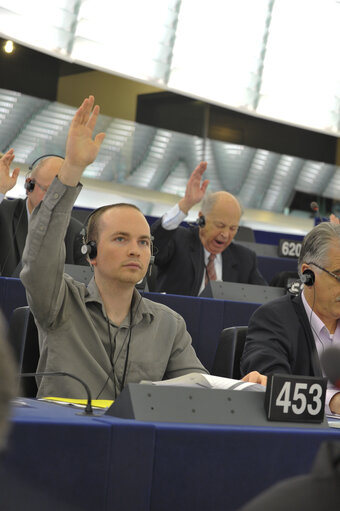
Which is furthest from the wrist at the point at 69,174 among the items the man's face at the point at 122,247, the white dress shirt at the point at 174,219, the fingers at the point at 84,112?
the white dress shirt at the point at 174,219

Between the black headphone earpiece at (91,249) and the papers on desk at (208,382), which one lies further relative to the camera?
the black headphone earpiece at (91,249)

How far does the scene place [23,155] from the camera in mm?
6906

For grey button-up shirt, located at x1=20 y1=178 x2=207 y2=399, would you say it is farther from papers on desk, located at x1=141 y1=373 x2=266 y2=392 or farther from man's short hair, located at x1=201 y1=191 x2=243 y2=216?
man's short hair, located at x1=201 y1=191 x2=243 y2=216

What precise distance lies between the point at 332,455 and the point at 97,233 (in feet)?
4.95

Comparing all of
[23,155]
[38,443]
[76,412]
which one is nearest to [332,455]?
[38,443]

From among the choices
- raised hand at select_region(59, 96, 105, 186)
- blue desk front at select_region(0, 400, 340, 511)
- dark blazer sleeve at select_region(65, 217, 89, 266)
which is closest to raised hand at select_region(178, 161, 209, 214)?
dark blazer sleeve at select_region(65, 217, 89, 266)

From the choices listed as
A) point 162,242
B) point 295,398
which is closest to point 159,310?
point 295,398

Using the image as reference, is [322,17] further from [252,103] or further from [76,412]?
[76,412]

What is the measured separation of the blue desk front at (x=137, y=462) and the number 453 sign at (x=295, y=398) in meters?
0.07

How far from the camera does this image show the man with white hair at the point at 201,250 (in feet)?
13.3

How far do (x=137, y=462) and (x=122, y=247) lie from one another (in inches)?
40.2

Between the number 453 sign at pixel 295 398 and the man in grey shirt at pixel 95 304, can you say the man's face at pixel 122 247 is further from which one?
A: the number 453 sign at pixel 295 398

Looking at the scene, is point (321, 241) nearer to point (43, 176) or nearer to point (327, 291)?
point (327, 291)

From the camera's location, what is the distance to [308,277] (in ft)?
7.47
